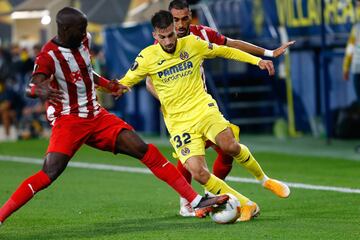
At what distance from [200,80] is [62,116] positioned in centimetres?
153

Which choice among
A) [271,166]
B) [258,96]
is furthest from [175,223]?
[258,96]

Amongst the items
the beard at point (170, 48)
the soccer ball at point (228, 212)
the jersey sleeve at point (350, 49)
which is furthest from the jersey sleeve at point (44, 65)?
the jersey sleeve at point (350, 49)

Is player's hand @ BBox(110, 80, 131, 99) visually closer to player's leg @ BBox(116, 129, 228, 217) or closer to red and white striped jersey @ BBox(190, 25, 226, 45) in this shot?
player's leg @ BBox(116, 129, 228, 217)

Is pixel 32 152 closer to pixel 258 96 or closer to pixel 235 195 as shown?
pixel 258 96

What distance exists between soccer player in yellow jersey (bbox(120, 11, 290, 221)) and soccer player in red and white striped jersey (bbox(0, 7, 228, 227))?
1.72 ft

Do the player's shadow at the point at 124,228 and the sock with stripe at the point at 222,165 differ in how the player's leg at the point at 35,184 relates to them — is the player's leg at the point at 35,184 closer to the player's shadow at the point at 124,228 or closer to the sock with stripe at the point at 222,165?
Result: the player's shadow at the point at 124,228

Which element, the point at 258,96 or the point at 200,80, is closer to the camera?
the point at 200,80

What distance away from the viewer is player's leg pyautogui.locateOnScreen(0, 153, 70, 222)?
10383mm

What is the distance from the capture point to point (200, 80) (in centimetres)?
1144

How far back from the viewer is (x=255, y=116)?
2516 centimetres

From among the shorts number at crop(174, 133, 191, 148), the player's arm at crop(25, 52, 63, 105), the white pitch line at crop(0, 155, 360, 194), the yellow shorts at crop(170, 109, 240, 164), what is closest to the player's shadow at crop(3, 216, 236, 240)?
the yellow shorts at crop(170, 109, 240, 164)

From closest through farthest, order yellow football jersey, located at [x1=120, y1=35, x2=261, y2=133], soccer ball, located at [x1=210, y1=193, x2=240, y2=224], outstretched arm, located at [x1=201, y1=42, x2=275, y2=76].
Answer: soccer ball, located at [x1=210, y1=193, x2=240, y2=224] < outstretched arm, located at [x1=201, y1=42, x2=275, y2=76] < yellow football jersey, located at [x1=120, y1=35, x2=261, y2=133]

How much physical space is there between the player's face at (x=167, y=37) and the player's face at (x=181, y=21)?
0.45 meters

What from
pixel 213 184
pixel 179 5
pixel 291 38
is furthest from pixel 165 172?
pixel 291 38
